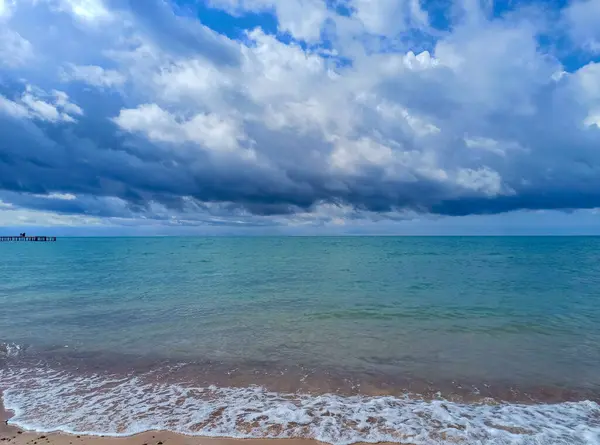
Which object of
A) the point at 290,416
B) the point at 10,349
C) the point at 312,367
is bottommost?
the point at 10,349

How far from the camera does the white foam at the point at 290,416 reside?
8508mm

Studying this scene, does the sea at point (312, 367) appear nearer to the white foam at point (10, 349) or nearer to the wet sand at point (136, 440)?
the white foam at point (10, 349)

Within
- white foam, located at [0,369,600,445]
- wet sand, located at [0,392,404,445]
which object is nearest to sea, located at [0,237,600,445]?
white foam, located at [0,369,600,445]

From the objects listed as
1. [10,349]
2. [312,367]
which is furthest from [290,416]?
[10,349]

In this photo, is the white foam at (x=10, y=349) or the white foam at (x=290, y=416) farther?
the white foam at (x=10, y=349)

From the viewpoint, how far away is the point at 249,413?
9531mm

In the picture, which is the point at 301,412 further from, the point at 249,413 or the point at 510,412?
the point at 510,412

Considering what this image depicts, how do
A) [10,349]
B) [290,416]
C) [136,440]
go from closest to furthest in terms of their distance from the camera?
1. [136,440]
2. [290,416]
3. [10,349]

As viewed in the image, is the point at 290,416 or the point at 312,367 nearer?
the point at 290,416

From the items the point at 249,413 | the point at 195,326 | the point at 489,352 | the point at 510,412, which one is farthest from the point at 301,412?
the point at 195,326

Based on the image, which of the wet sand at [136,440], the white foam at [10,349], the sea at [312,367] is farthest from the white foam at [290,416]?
the white foam at [10,349]

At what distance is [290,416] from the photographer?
9.34 metres

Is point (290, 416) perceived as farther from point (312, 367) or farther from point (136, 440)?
point (136, 440)

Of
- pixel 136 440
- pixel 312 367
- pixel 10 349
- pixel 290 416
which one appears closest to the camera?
pixel 136 440
